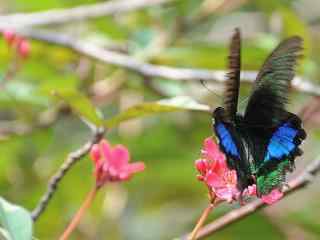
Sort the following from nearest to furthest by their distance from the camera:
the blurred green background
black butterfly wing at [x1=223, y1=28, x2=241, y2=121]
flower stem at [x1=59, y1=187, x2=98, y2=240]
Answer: black butterfly wing at [x1=223, y1=28, x2=241, y2=121]
flower stem at [x1=59, y1=187, x2=98, y2=240]
the blurred green background

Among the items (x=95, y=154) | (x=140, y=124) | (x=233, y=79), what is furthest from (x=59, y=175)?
(x=140, y=124)

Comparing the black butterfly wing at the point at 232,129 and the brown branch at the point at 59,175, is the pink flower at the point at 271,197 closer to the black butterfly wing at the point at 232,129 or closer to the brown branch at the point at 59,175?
the black butterfly wing at the point at 232,129

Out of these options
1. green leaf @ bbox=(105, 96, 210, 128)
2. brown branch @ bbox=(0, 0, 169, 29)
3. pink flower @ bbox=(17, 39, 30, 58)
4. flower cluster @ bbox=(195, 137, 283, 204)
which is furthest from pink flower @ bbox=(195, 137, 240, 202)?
brown branch @ bbox=(0, 0, 169, 29)

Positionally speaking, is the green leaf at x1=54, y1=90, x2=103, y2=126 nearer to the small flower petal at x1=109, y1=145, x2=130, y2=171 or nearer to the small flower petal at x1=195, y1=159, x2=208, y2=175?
the small flower petal at x1=109, y1=145, x2=130, y2=171

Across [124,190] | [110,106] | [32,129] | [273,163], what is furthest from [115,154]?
[110,106]

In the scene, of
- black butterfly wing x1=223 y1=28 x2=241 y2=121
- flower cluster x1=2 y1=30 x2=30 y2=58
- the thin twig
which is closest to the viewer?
black butterfly wing x1=223 y1=28 x2=241 y2=121

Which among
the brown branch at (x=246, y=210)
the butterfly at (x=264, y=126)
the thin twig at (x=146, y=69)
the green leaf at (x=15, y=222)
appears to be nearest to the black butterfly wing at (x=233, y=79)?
the butterfly at (x=264, y=126)

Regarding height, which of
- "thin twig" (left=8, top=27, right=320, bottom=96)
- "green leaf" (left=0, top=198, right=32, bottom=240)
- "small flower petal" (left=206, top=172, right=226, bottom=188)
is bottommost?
"thin twig" (left=8, top=27, right=320, bottom=96)
